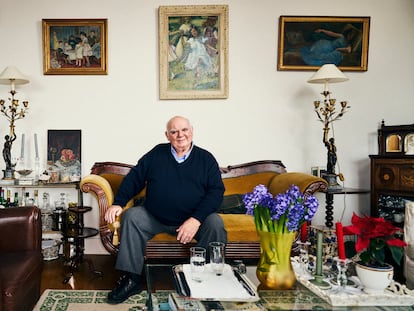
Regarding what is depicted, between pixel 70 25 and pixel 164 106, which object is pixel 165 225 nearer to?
pixel 164 106

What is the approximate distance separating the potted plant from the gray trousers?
0.99 meters

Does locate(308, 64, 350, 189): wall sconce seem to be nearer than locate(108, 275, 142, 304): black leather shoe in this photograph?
No

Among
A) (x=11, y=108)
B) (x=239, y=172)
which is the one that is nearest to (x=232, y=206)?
(x=239, y=172)

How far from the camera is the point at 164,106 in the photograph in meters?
Result: 3.23

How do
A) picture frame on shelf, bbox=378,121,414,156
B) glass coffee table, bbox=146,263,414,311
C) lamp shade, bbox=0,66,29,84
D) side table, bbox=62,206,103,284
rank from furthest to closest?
picture frame on shelf, bbox=378,121,414,156, lamp shade, bbox=0,66,29,84, side table, bbox=62,206,103,284, glass coffee table, bbox=146,263,414,311

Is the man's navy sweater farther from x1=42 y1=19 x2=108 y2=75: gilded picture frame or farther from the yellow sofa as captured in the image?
x1=42 y1=19 x2=108 y2=75: gilded picture frame

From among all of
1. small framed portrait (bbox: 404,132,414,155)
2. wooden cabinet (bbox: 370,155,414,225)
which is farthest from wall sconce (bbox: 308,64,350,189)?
small framed portrait (bbox: 404,132,414,155)

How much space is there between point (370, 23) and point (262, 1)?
1062 millimetres

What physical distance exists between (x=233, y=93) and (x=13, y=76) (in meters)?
1.90

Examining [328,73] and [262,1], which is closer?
Result: [328,73]

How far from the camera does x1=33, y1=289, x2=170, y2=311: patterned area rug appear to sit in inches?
79.2

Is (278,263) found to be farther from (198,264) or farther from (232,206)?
(232,206)

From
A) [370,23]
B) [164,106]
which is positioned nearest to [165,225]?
[164,106]

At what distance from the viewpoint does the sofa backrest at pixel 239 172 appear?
297 cm
